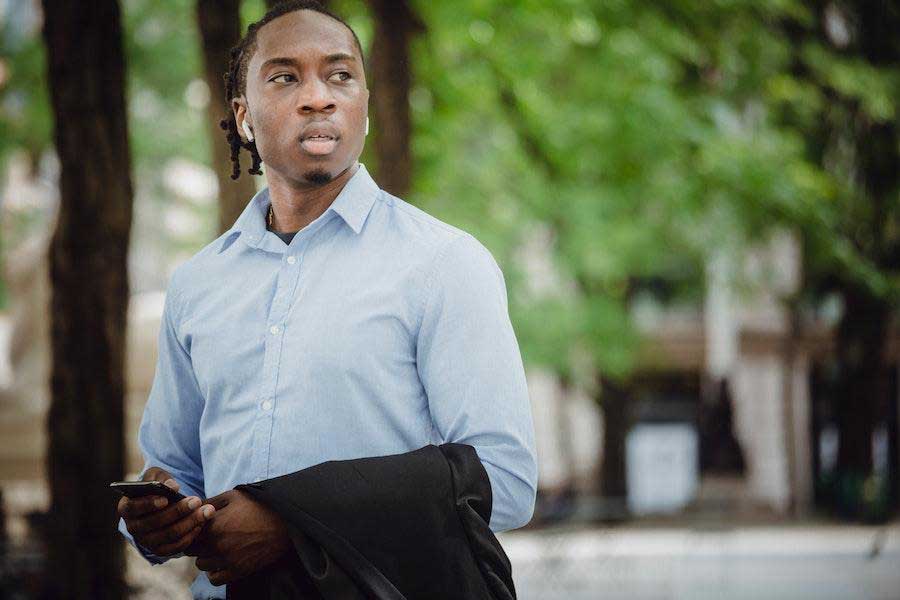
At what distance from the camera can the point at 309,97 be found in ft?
7.19

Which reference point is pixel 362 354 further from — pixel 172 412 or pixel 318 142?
pixel 172 412

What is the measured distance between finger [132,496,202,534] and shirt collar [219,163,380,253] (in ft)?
1.82

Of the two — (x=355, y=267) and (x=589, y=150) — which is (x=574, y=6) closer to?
(x=589, y=150)

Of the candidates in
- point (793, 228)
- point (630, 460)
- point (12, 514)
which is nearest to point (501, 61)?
point (793, 228)

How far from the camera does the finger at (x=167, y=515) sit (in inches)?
77.0

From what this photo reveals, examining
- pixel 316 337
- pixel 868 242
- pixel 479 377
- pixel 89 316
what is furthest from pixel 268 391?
pixel 868 242

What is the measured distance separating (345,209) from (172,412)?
52 cm

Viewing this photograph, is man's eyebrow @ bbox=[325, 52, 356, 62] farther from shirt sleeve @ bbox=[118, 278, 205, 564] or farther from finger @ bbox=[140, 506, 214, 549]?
finger @ bbox=[140, 506, 214, 549]

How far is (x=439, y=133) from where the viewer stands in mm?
12531

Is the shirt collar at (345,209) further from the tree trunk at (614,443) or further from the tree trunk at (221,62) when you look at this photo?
the tree trunk at (614,443)

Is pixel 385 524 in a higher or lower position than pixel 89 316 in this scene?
lower

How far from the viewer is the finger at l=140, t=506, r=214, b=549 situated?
1.96 m

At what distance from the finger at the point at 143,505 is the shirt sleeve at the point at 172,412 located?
1.31 feet

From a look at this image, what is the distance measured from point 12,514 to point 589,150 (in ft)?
23.9
